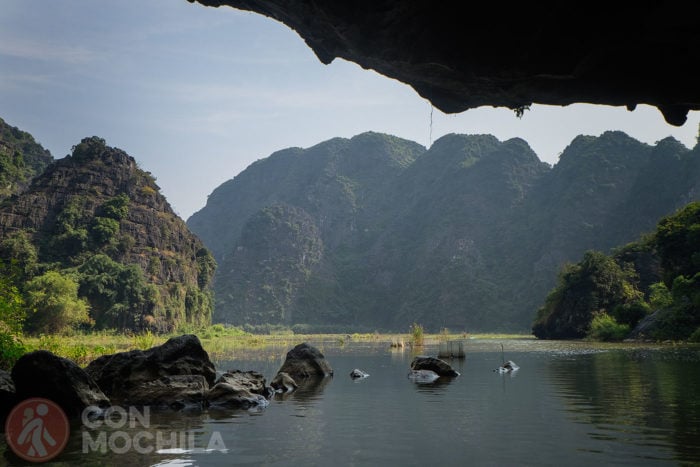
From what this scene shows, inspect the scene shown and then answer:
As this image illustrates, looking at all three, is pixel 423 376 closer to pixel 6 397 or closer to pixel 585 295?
pixel 6 397

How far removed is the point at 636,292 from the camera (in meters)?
79.8

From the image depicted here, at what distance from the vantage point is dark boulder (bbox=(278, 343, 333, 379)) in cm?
2908

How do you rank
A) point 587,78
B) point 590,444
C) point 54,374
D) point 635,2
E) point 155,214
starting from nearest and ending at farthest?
point 635,2
point 590,444
point 587,78
point 54,374
point 155,214

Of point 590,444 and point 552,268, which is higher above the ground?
point 552,268

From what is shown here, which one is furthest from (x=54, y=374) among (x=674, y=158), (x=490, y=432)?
(x=674, y=158)

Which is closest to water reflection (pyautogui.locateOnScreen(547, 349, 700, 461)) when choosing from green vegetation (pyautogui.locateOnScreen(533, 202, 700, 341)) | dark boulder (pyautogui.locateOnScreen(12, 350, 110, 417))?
dark boulder (pyautogui.locateOnScreen(12, 350, 110, 417))

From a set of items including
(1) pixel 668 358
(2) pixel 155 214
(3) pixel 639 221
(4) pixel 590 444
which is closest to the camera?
(4) pixel 590 444

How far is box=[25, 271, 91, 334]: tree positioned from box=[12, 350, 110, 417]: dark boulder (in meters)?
→ 53.4

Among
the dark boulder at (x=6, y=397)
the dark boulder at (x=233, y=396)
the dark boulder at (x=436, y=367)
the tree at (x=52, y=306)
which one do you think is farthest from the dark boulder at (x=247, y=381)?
the tree at (x=52, y=306)

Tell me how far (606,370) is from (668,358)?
8410 mm

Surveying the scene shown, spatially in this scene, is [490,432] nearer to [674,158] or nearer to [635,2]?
[635,2]

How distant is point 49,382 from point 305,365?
49.1 ft

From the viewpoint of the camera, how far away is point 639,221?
174 metres

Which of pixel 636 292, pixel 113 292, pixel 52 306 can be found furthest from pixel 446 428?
pixel 113 292
